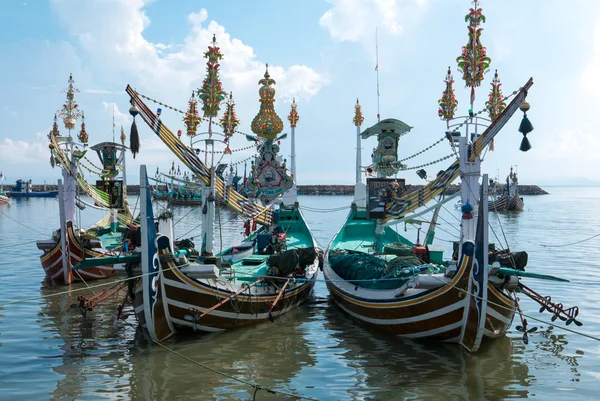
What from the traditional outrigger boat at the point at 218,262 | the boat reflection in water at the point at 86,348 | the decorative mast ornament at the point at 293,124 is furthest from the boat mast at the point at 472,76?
the decorative mast ornament at the point at 293,124

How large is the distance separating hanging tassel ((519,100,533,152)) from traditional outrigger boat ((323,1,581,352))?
0.08 feet

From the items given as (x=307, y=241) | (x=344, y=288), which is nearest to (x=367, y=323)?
(x=344, y=288)

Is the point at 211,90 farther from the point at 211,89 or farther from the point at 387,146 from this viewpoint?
the point at 387,146

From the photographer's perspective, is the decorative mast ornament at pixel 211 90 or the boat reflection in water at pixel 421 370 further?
the decorative mast ornament at pixel 211 90

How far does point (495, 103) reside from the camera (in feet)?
48.2

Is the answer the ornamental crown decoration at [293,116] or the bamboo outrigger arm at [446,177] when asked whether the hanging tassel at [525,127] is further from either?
the ornamental crown decoration at [293,116]

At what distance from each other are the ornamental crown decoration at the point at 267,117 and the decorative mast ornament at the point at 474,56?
829 cm

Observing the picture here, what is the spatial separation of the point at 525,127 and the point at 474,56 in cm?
321

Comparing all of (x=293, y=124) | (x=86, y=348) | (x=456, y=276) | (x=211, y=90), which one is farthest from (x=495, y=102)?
(x=293, y=124)

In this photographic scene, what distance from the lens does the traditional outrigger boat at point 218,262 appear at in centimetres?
1262

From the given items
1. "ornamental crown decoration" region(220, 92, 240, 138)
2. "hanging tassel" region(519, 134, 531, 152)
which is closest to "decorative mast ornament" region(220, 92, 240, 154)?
"ornamental crown decoration" region(220, 92, 240, 138)

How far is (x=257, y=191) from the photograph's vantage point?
69.9 ft

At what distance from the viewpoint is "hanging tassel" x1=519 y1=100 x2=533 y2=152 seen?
1202 cm

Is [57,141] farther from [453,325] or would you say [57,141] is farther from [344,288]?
[453,325]
